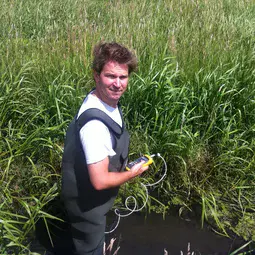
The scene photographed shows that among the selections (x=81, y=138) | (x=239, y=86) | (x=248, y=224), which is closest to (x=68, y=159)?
(x=81, y=138)

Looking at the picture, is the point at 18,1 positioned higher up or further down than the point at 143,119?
higher up

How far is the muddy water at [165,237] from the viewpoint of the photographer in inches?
120

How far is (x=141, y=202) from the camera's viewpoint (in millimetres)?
3393

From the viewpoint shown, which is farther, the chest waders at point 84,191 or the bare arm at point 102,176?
the chest waders at point 84,191

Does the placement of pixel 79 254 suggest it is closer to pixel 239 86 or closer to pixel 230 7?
pixel 239 86

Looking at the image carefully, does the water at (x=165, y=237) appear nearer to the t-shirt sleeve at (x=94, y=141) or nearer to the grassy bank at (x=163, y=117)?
the grassy bank at (x=163, y=117)

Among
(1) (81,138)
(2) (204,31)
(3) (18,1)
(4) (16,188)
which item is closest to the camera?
(1) (81,138)

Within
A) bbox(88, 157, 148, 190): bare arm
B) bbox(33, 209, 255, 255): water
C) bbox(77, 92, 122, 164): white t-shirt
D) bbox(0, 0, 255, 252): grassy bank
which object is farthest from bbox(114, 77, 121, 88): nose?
bbox(33, 209, 255, 255): water

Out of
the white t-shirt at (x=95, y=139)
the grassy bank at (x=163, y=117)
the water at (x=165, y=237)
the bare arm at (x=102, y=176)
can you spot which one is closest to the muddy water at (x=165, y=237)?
the water at (x=165, y=237)

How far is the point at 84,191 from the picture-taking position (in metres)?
2.30

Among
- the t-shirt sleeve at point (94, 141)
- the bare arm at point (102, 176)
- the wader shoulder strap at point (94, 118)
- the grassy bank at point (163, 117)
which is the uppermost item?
the wader shoulder strap at point (94, 118)

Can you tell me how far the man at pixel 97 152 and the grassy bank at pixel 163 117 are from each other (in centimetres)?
57

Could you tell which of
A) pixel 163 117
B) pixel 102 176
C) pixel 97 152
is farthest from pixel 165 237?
pixel 97 152

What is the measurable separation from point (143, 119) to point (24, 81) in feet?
3.90
